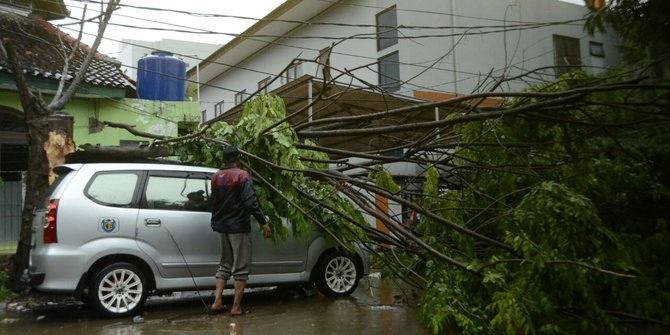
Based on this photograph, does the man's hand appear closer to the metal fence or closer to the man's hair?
the man's hair

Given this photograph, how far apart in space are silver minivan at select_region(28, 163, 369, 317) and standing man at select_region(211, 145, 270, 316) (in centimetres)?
45

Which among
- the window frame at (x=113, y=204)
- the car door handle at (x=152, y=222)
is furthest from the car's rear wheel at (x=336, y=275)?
the window frame at (x=113, y=204)

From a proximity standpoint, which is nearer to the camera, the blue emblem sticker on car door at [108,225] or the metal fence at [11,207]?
the blue emblem sticker on car door at [108,225]

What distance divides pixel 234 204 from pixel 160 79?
8.64m

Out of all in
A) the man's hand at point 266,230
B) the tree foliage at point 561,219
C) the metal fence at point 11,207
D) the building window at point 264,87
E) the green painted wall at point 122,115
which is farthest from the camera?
the green painted wall at point 122,115

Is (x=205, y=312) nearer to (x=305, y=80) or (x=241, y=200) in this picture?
(x=241, y=200)

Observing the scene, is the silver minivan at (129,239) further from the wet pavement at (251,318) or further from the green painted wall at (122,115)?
the green painted wall at (122,115)

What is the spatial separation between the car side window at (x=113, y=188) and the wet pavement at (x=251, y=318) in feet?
4.19

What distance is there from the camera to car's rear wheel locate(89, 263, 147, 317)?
564 centimetres

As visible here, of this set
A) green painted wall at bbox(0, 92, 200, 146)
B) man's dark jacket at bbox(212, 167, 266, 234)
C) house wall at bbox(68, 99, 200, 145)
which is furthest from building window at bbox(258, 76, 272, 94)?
house wall at bbox(68, 99, 200, 145)

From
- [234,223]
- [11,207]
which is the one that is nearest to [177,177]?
[234,223]

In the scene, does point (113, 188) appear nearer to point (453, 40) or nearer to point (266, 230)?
point (266, 230)

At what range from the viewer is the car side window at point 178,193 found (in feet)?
20.1

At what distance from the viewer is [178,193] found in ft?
20.7
